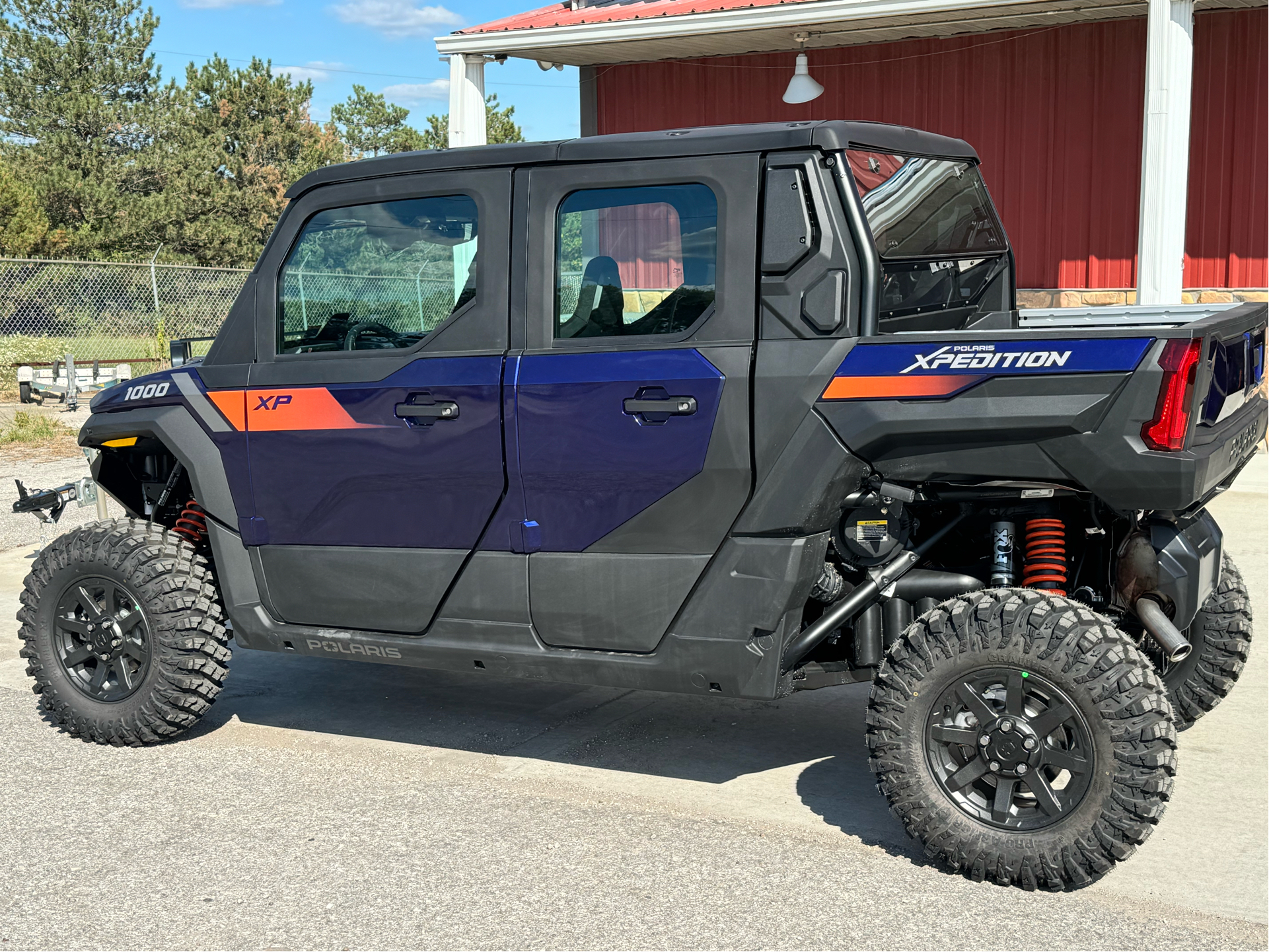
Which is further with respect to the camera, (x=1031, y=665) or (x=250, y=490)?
(x=250, y=490)

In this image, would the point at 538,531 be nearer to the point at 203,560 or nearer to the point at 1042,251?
the point at 203,560

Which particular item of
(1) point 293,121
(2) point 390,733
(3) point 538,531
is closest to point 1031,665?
(3) point 538,531

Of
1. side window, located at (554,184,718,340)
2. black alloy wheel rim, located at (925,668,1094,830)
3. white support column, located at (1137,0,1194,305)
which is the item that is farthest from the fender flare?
white support column, located at (1137,0,1194,305)

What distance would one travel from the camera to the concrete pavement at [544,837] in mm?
3510

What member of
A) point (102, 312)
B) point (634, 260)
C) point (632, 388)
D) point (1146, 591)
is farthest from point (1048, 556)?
point (102, 312)

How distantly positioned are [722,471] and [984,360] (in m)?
Answer: 0.83

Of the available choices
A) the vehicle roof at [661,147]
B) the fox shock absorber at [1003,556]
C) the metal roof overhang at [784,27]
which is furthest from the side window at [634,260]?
the metal roof overhang at [784,27]

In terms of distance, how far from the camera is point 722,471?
397 centimetres

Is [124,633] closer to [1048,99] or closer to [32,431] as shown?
[32,431]

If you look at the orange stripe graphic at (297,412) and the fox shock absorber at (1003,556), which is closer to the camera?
the fox shock absorber at (1003,556)

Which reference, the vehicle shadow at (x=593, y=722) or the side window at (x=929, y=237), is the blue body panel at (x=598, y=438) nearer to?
the side window at (x=929, y=237)

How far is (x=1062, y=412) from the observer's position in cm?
354

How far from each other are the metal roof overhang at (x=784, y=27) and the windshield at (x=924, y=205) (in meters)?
7.74

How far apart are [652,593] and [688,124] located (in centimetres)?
1267
